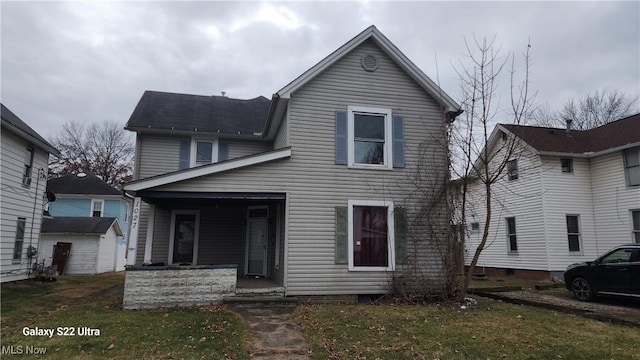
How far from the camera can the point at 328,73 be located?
1123cm

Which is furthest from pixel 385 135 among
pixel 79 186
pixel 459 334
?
pixel 79 186

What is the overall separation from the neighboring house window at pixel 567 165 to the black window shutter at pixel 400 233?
10291mm

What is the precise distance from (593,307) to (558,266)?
6.50 meters

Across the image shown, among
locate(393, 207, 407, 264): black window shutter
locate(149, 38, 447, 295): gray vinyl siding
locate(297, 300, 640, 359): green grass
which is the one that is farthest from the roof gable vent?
locate(297, 300, 640, 359): green grass

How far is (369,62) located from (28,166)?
43.6ft

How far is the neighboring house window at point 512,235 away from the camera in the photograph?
1798 cm

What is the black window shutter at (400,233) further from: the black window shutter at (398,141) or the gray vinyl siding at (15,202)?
the gray vinyl siding at (15,202)

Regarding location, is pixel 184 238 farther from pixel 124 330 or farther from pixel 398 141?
pixel 398 141

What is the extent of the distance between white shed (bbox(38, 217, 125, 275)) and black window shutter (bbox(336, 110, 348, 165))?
17.7 metres

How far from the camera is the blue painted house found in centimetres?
2545

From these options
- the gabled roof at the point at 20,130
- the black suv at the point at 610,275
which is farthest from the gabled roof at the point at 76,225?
the black suv at the point at 610,275

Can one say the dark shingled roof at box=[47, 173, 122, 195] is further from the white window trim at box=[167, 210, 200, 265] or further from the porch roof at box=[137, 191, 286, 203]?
the porch roof at box=[137, 191, 286, 203]

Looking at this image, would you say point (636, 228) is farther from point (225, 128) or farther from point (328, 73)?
point (225, 128)

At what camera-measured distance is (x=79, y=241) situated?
2220 centimetres
